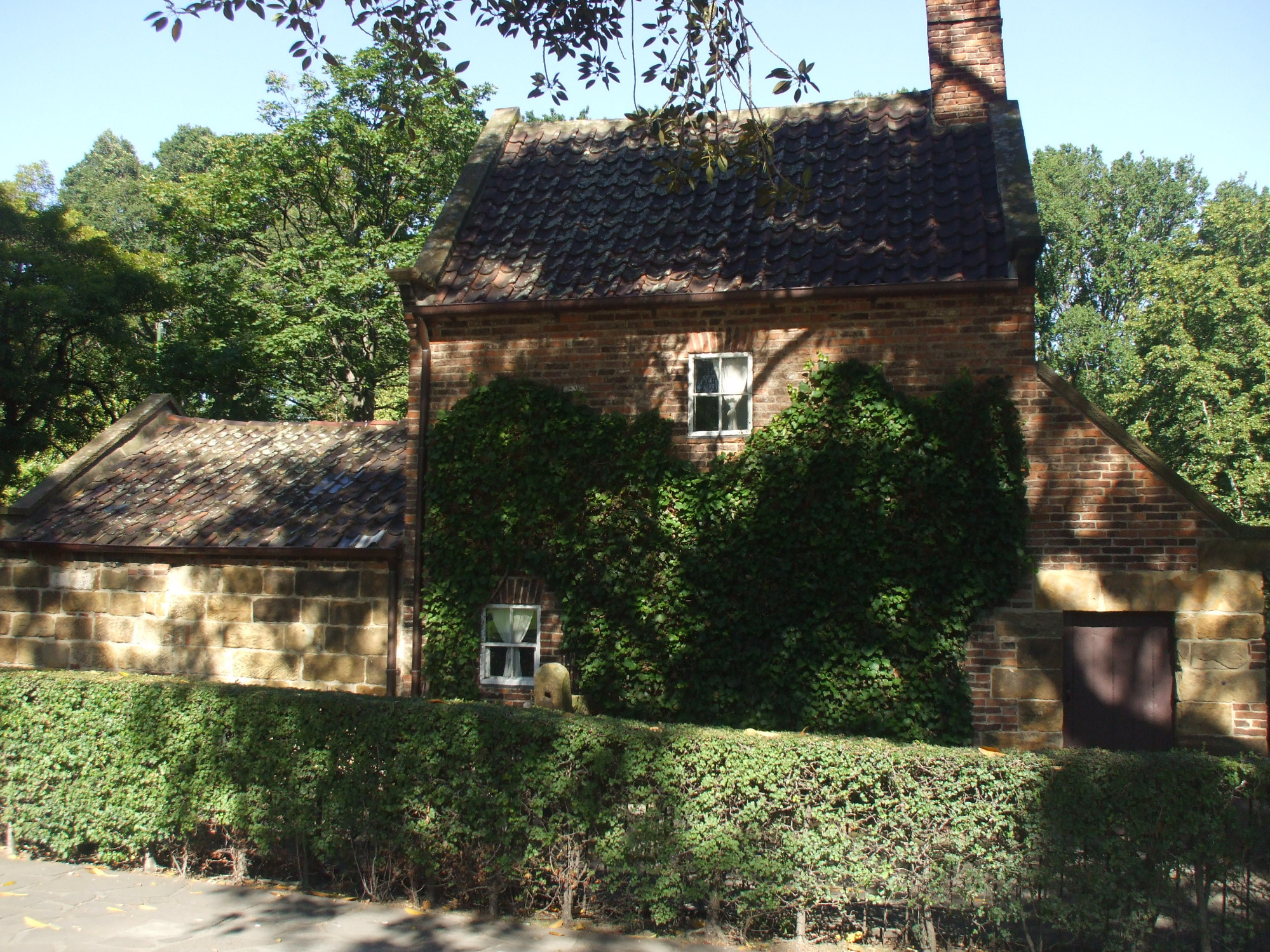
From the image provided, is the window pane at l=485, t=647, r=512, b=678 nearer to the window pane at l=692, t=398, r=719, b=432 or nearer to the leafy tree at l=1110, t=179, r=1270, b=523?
the window pane at l=692, t=398, r=719, b=432

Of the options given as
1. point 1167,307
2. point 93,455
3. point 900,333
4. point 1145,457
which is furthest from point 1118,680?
point 1167,307

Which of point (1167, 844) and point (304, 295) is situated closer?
point (1167, 844)

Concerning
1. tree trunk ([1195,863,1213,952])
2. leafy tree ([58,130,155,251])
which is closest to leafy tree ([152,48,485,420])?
leafy tree ([58,130,155,251])

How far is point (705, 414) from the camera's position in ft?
33.8

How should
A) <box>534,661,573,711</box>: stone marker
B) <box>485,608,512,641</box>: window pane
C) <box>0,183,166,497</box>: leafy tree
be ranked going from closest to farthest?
<box>534,661,573,711</box>: stone marker → <box>485,608,512,641</box>: window pane → <box>0,183,166,497</box>: leafy tree

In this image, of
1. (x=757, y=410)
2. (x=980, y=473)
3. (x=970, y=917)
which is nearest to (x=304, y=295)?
(x=757, y=410)

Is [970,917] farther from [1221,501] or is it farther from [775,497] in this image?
[1221,501]

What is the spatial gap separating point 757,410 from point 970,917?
5.46 m

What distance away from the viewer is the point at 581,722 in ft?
21.3

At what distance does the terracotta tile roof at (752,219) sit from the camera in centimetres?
1015

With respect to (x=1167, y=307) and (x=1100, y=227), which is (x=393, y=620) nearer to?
(x=1167, y=307)

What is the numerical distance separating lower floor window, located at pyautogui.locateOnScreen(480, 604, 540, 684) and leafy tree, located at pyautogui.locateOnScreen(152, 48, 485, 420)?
665 inches

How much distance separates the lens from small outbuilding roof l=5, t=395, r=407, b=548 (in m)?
11.6

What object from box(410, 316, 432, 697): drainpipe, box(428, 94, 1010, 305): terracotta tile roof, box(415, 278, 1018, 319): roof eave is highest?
box(428, 94, 1010, 305): terracotta tile roof
